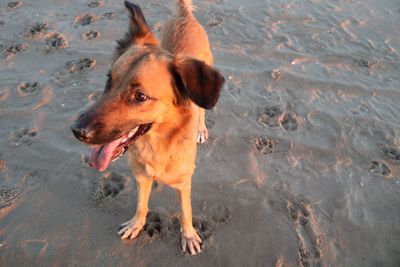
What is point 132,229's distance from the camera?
12.3ft

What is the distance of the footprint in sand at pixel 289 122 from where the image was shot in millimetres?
5031

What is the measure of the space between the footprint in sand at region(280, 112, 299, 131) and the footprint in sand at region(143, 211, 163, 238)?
7.32ft

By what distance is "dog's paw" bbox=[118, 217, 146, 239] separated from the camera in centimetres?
376

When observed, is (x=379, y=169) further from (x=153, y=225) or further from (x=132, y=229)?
(x=132, y=229)

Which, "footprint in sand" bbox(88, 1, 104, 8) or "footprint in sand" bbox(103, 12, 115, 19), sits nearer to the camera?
"footprint in sand" bbox(103, 12, 115, 19)

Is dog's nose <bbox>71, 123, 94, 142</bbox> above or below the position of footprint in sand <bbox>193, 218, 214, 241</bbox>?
above

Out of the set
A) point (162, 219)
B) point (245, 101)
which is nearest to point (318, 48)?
point (245, 101)

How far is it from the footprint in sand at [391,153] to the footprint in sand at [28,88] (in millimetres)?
5034

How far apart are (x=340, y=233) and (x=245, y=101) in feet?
7.59

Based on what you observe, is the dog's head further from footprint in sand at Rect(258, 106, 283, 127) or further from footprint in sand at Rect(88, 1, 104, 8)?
footprint in sand at Rect(88, 1, 104, 8)

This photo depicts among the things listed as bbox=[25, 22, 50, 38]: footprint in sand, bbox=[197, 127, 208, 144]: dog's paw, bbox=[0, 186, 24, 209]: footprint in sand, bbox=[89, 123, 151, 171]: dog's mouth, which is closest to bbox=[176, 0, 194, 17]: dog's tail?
bbox=[197, 127, 208, 144]: dog's paw

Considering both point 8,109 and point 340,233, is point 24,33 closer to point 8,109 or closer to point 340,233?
point 8,109

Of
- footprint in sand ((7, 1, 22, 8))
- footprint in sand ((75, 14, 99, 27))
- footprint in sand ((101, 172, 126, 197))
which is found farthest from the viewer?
footprint in sand ((7, 1, 22, 8))

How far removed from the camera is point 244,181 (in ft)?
14.4
